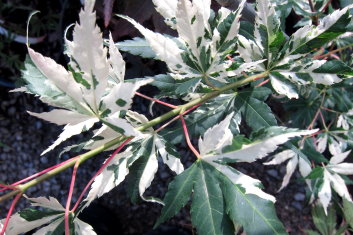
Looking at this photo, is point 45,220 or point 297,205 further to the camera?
point 297,205

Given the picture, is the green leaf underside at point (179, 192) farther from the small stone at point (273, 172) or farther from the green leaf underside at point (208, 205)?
the small stone at point (273, 172)

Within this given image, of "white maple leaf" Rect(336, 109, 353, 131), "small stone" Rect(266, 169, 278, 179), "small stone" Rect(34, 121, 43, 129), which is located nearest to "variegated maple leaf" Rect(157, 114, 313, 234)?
"white maple leaf" Rect(336, 109, 353, 131)

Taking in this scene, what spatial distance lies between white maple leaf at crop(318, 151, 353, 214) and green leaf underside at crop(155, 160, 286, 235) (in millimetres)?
505

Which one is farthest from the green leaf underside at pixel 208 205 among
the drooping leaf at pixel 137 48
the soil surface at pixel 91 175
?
the soil surface at pixel 91 175

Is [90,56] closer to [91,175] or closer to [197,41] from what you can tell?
[197,41]

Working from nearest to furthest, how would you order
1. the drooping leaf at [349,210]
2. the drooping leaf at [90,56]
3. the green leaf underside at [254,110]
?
the drooping leaf at [90,56]
the green leaf underside at [254,110]
the drooping leaf at [349,210]

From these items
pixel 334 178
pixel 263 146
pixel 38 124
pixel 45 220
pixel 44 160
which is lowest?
pixel 44 160

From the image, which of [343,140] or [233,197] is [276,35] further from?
[343,140]

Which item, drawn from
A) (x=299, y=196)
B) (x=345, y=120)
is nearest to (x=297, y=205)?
(x=299, y=196)

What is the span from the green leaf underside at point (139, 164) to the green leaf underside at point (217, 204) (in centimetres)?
7

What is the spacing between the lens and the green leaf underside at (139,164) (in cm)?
60

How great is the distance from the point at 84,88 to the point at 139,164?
0.19 meters

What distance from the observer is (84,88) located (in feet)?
1.59

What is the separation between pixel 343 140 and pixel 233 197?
0.61 meters
